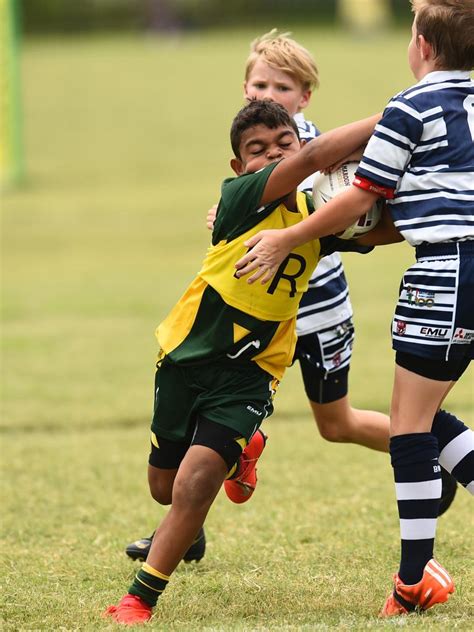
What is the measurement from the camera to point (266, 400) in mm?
3986

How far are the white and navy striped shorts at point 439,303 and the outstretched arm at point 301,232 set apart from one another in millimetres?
252

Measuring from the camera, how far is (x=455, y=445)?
417cm

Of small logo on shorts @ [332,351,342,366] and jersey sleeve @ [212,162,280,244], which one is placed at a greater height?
jersey sleeve @ [212,162,280,244]

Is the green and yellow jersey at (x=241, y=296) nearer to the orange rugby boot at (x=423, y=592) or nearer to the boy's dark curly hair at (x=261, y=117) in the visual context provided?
the boy's dark curly hair at (x=261, y=117)

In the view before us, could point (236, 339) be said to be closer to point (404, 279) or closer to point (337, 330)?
point (404, 279)

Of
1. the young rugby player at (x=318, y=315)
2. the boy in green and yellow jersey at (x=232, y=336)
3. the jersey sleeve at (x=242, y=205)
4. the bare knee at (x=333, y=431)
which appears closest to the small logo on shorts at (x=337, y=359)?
the young rugby player at (x=318, y=315)

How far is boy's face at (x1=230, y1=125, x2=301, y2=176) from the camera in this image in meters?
3.90

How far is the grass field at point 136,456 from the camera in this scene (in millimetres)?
4172

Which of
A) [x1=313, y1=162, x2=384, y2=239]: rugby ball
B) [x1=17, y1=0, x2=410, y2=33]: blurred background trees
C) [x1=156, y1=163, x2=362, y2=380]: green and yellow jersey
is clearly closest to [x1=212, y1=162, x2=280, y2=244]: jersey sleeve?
[x1=156, y1=163, x2=362, y2=380]: green and yellow jersey

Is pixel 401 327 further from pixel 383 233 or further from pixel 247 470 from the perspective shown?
pixel 247 470

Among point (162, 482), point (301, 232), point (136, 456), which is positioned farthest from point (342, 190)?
point (136, 456)

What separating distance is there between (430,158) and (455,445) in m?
1.07

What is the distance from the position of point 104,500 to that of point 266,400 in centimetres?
207

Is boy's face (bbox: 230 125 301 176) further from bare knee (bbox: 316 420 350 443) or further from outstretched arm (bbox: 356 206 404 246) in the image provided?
bare knee (bbox: 316 420 350 443)
